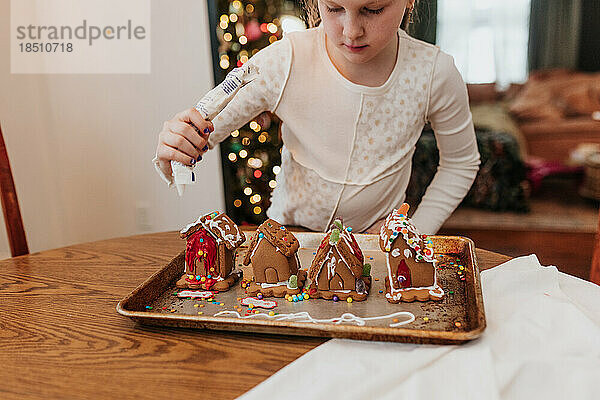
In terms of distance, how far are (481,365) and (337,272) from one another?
274 mm

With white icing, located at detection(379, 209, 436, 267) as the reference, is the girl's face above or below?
above

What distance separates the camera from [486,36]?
13.7ft

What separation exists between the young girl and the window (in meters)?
3.05

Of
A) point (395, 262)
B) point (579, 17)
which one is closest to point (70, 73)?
point (395, 262)

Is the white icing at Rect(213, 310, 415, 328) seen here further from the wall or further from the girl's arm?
the wall

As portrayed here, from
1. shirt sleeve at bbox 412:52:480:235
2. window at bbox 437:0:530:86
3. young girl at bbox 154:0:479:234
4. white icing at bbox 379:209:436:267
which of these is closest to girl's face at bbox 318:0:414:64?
young girl at bbox 154:0:479:234

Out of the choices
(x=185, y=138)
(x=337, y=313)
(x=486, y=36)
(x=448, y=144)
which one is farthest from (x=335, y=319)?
(x=486, y=36)

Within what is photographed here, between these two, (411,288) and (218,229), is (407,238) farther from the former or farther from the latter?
(218,229)

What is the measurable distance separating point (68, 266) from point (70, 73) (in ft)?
5.35

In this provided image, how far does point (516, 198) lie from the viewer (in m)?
3.60

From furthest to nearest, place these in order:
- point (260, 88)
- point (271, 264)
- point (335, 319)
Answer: point (260, 88), point (271, 264), point (335, 319)

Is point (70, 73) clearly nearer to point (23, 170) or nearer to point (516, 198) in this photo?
point (23, 170)

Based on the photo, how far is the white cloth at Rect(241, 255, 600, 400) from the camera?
68 cm

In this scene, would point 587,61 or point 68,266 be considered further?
point 587,61
